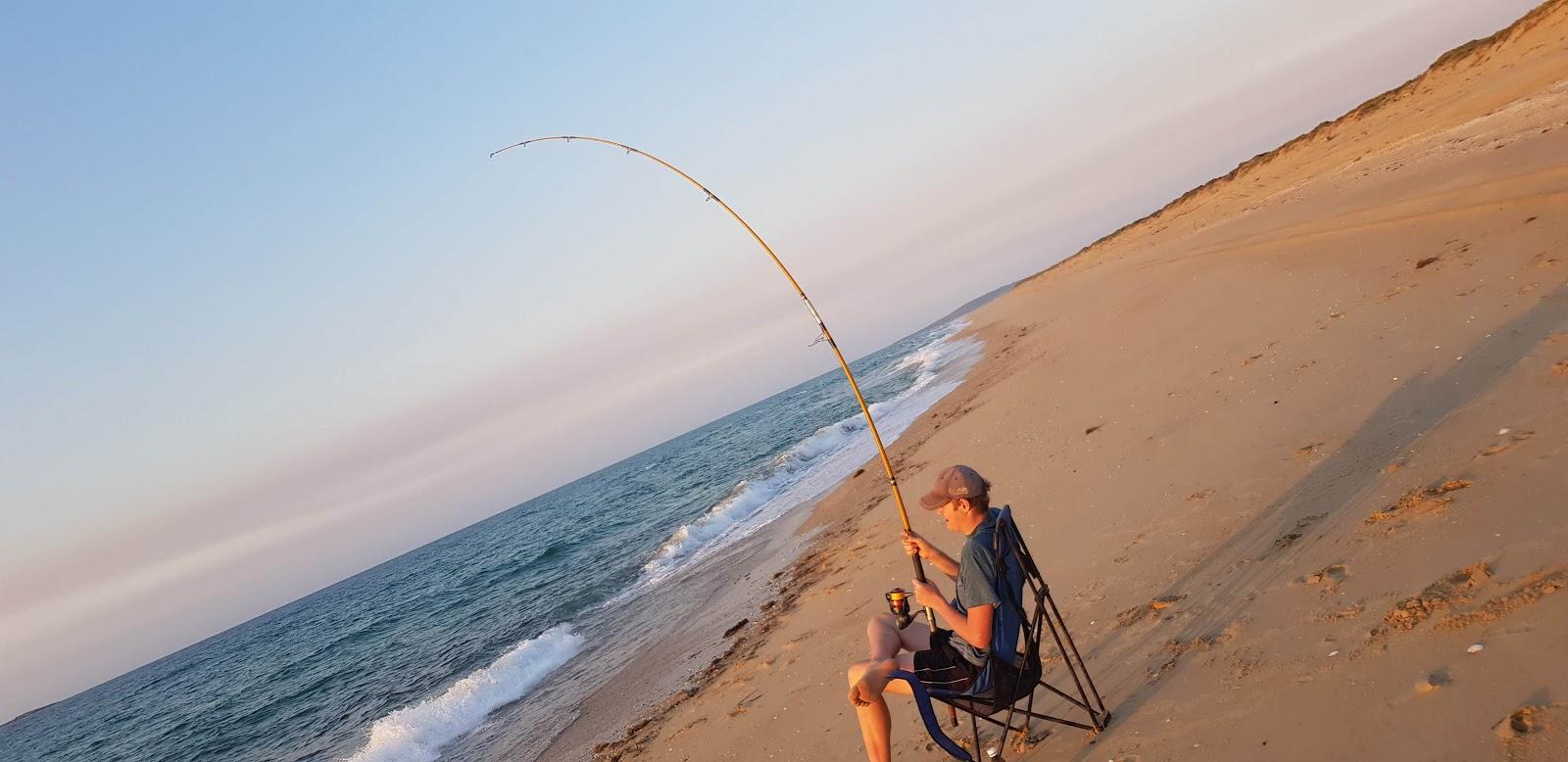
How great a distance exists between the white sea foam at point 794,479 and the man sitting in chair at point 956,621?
468 inches

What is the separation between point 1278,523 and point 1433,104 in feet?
74.5

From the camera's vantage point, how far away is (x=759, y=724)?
6.00m

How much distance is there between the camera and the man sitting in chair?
362 cm

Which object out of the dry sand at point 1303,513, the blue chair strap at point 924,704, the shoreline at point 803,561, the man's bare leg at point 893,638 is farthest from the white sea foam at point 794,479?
the blue chair strap at point 924,704

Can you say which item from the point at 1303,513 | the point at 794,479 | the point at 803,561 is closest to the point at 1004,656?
the point at 1303,513

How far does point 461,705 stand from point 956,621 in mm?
10005

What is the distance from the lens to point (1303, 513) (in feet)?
15.6

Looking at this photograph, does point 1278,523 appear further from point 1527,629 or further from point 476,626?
point 476,626

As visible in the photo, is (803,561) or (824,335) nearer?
(824,335)

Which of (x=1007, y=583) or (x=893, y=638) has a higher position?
(x=1007, y=583)

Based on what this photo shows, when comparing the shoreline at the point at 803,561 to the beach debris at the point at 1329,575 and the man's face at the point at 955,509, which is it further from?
the beach debris at the point at 1329,575

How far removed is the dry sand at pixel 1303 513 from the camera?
323 cm

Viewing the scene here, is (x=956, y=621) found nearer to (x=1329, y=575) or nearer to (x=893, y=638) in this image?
(x=893, y=638)

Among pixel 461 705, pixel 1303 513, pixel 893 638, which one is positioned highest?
pixel 893 638
